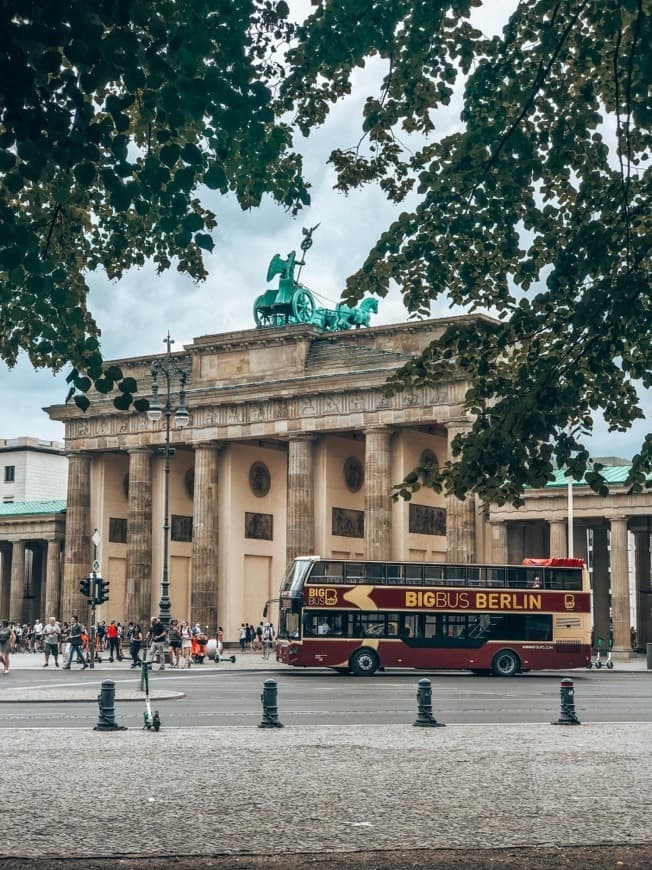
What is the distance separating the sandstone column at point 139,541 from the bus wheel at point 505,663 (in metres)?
32.6

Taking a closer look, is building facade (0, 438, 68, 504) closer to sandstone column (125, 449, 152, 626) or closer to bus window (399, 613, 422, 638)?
sandstone column (125, 449, 152, 626)

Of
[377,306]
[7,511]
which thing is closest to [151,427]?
[377,306]

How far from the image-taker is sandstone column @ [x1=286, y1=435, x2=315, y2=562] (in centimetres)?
6625

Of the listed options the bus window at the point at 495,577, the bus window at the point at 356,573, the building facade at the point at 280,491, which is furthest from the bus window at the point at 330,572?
the building facade at the point at 280,491

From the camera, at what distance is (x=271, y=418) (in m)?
68.9

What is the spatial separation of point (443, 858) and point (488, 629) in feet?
108

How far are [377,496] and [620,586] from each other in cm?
1298

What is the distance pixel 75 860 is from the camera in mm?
10180

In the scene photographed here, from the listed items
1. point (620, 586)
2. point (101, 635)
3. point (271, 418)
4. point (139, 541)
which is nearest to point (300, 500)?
point (271, 418)

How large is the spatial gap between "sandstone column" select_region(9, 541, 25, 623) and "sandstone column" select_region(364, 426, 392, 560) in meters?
31.4

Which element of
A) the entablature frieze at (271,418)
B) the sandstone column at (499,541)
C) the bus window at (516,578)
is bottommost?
the bus window at (516,578)

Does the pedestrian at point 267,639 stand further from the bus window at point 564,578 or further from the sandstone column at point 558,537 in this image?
the bus window at point 564,578

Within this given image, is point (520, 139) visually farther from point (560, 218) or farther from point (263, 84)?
point (263, 84)

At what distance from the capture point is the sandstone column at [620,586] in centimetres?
6156
